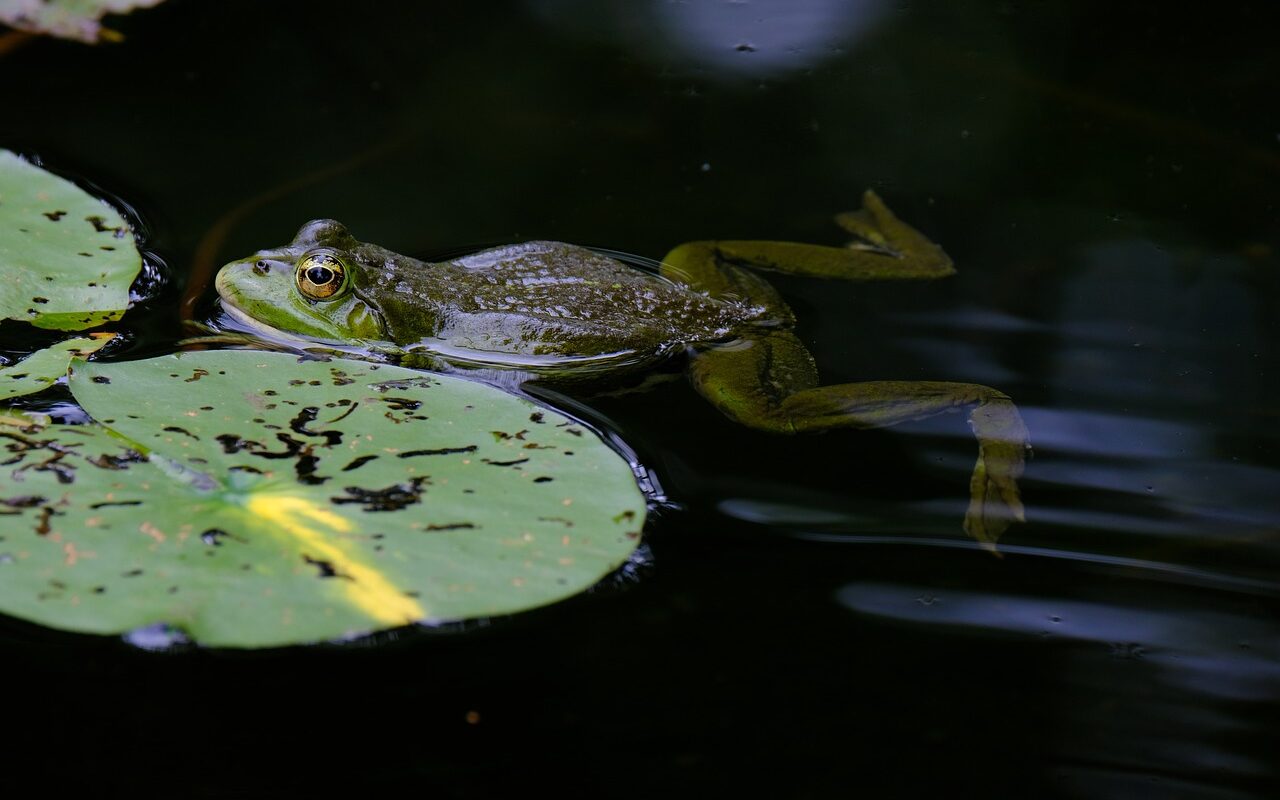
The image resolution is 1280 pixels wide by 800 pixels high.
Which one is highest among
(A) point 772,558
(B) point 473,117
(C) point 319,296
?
(B) point 473,117

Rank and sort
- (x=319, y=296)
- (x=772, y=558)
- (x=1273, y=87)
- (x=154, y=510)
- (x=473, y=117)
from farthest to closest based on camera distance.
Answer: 1. (x=1273, y=87)
2. (x=473, y=117)
3. (x=319, y=296)
4. (x=772, y=558)
5. (x=154, y=510)

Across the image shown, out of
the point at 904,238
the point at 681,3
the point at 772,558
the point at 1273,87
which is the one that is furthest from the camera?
the point at 681,3

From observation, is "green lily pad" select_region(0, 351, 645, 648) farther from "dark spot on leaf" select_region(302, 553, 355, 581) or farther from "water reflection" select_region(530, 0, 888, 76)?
"water reflection" select_region(530, 0, 888, 76)

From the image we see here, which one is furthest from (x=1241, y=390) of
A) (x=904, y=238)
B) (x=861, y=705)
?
(x=861, y=705)

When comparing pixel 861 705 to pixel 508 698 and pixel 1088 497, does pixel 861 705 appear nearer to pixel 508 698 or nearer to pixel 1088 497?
pixel 508 698

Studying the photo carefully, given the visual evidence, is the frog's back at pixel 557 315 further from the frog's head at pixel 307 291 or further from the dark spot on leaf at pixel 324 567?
the dark spot on leaf at pixel 324 567

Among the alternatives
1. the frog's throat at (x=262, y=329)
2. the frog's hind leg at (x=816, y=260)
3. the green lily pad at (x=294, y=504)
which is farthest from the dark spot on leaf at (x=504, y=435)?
the frog's hind leg at (x=816, y=260)

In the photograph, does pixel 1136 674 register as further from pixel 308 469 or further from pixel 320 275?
pixel 320 275
